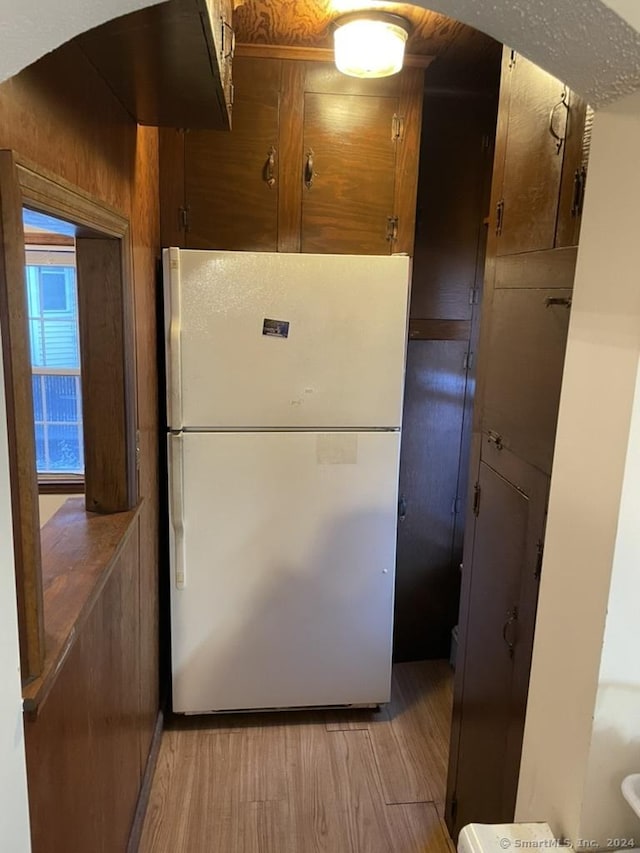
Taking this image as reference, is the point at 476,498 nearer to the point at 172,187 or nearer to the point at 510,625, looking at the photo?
the point at 510,625

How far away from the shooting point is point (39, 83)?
3.70ft

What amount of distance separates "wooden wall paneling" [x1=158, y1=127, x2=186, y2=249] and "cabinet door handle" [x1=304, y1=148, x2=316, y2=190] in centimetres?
44

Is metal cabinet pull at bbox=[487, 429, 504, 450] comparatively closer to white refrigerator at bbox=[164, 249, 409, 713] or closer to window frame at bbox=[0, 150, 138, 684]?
white refrigerator at bbox=[164, 249, 409, 713]

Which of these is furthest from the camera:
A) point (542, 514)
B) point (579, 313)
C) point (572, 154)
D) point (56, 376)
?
point (56, 376)

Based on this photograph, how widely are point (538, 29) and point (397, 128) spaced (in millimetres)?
1611

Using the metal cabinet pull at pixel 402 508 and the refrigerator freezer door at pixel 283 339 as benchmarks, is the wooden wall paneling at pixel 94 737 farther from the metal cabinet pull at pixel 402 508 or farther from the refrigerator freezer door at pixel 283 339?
the metal cabinet pull at pixel 402 508

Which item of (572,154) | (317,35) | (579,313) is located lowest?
(579,313)

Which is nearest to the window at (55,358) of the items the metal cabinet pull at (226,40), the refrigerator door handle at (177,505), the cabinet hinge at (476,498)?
the refrigerator door handle at (177,505)

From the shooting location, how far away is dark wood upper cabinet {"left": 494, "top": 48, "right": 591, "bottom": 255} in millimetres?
1284

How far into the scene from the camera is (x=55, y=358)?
2789 millimetres

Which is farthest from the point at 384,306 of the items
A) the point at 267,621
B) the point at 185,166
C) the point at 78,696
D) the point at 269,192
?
the point at 78,696

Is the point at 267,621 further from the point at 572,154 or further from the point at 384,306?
the point at 572,154

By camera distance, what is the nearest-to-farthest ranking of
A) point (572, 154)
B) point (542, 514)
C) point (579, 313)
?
point (579, 313) < point (572, 154) < point (542, 514)

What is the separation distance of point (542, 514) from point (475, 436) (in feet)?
1.62
